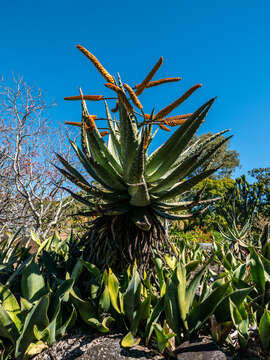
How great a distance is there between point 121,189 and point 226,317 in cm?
116

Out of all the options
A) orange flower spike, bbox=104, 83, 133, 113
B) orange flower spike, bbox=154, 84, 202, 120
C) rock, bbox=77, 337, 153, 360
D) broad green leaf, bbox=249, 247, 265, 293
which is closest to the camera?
rock, bbox=77, 337, 153, 360

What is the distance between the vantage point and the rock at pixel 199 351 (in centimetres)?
118

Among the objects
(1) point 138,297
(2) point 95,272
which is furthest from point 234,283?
(2) point 95,272

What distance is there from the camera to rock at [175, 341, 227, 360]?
118 centimetres

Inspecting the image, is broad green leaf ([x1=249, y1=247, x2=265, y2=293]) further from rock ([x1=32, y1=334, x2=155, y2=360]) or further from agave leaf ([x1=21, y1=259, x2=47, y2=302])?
agave leaf ([x1=21, y1=259, x2=47, y2=302])

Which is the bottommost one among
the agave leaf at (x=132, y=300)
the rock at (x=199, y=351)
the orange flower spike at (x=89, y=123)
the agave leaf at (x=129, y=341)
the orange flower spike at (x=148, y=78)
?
the rock at (x=199, y=351)

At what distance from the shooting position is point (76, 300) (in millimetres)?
1483

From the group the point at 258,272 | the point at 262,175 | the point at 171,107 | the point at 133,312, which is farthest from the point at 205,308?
the point at 262,175

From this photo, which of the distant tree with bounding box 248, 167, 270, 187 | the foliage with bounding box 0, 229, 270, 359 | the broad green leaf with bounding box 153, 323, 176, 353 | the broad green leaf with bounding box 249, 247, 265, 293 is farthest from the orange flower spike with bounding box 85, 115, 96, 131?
the distant tree with bounding box 248, 167, 270, 187

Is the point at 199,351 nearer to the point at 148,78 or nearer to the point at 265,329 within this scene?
the point at 265,329

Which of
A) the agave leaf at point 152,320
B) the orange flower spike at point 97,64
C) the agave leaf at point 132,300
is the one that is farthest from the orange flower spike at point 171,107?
the agave leaf at point 152,320

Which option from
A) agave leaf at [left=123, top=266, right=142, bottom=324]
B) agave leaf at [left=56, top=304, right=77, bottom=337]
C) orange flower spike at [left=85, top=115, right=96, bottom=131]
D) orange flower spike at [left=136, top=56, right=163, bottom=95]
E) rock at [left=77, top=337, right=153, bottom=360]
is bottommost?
rock at [left=77, top=337, right=153, bottom=360]

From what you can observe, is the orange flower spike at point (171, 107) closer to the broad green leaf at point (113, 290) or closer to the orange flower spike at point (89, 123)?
the orange flower spike at point (89, 123)

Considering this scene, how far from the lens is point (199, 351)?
123 cm
